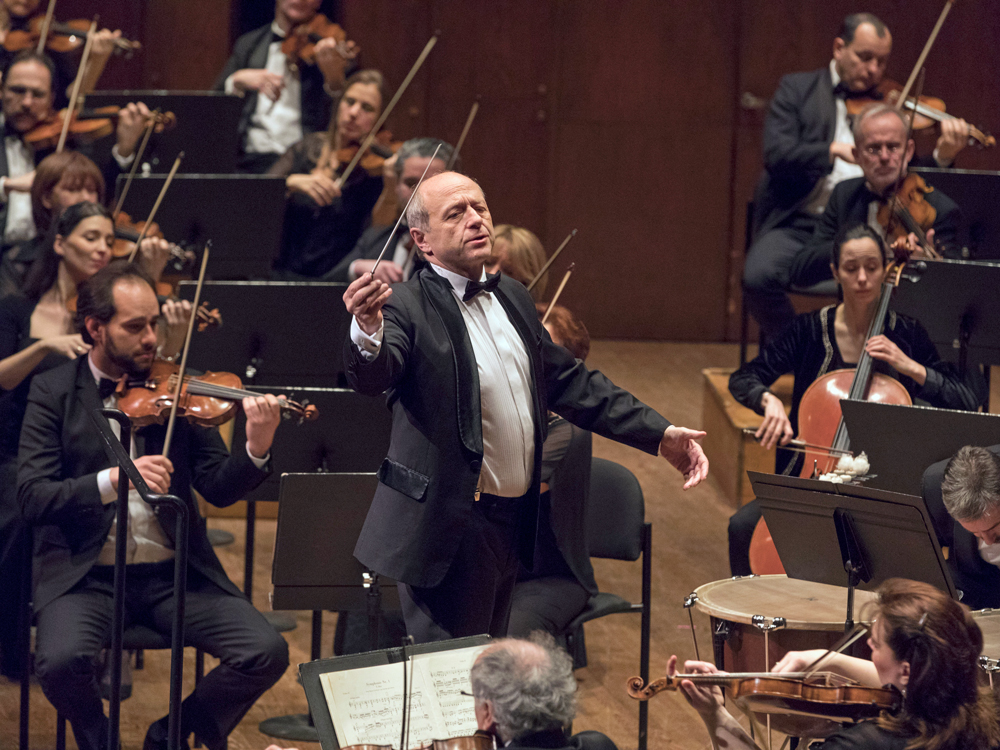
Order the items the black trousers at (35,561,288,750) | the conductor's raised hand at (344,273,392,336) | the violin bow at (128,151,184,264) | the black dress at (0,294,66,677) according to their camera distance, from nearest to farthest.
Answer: the conductor's raised hand at (344,273,392,336) < the black trousers at (35,561,288,750) < the black dress at (0,294,66,677) < the violin bow at (128,151,184,264)

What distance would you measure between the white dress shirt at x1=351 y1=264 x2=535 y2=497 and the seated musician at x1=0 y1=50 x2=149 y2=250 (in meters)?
2.52

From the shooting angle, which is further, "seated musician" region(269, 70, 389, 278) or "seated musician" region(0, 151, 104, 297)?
"seated musician" region(269, 70, 389, 278)

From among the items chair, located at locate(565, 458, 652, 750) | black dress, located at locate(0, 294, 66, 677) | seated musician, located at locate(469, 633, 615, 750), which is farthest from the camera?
black dress, located at locate(0, 294, 66, 677)

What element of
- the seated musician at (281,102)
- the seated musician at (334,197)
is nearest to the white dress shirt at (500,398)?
the seated musician at (334,197)

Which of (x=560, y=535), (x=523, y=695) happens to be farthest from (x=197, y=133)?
(x=523, y=695)

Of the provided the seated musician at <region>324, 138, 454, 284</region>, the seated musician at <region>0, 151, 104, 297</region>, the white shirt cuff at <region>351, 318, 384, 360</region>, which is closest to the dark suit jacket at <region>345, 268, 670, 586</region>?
the white shirt cuff at <region>351, 318, 384, 360</region>

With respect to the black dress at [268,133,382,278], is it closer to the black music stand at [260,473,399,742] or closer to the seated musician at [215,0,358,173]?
the seated musician at [215,0,358,173]

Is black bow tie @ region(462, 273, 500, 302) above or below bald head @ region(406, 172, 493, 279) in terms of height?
below

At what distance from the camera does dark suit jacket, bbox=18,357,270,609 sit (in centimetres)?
300

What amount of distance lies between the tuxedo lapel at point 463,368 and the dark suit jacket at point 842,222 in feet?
7.03

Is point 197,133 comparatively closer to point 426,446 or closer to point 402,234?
point 402,234

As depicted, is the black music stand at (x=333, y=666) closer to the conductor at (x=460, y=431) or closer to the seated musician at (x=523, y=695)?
the conductor at (x=460, y=431)

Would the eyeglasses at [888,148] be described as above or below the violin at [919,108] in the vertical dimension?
below

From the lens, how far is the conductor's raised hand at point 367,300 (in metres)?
2.18
